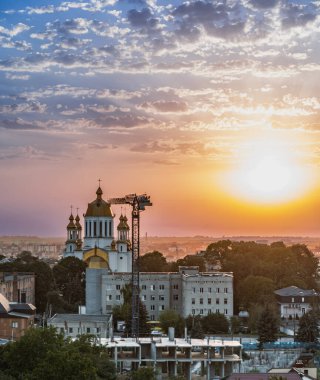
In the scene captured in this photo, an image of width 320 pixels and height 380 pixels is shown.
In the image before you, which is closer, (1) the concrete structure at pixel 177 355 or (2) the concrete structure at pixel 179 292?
(1) the concrete structure at pixel 177 355

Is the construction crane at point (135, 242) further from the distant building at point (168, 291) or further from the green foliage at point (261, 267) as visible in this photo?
the green foliage at point (261, 267)

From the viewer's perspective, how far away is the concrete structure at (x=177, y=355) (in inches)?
1865

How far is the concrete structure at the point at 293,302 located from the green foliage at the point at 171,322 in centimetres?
928

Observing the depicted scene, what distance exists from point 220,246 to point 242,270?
9.58 meters

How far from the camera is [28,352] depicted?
1451 inches

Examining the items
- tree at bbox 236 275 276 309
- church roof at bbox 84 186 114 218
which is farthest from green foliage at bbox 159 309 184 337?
church roof at bbox 84 186 114 218

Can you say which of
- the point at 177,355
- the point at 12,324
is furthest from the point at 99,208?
the point at 177,355

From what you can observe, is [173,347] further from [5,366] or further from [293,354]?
[5,366]

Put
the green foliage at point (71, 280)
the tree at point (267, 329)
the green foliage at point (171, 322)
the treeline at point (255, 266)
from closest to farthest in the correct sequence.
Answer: the tree at point (267, 329)
the green foliage at point (171, 322)
the treeline at point (255, 266)
the green foliage at point (71, 280)

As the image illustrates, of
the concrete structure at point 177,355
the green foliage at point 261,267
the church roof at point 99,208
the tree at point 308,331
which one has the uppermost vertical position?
the church roof at point 99,208

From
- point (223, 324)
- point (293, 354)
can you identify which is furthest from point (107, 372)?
point (223, 324)

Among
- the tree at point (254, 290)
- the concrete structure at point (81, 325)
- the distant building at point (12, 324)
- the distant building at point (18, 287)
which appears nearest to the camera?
the distant building at point (12, 324)

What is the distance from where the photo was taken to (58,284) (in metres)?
70.1

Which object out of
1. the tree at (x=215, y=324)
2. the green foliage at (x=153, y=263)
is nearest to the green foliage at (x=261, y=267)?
the green foliage at (x=153, y=263)
